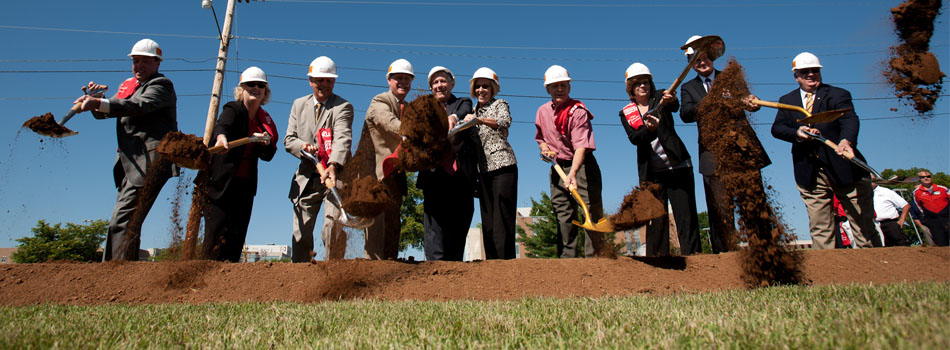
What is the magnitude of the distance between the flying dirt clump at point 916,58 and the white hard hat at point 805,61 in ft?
2.05

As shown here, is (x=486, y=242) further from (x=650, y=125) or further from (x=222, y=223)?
(x=222, y=223)

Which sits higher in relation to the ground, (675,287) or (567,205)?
(567,205)

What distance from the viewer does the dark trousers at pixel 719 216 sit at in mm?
4852

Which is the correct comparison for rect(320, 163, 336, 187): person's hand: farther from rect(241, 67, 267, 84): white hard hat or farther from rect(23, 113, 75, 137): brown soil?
rect(23, 113, 75, 137): brown soil

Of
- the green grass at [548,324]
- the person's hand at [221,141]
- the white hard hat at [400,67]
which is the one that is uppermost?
the white hard hat at [400,67]

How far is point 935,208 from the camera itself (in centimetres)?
979

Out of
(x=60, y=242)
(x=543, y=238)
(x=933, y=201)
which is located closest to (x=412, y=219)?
(x=543, y=238)

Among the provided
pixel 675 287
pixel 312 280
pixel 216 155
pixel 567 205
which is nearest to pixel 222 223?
pixel 216 155

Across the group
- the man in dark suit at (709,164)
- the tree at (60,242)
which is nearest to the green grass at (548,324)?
the man in dark suit at (709,164)

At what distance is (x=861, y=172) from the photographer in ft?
18.1

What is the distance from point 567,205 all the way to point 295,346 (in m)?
3.80

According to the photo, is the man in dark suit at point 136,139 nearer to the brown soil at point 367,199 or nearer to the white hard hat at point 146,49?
the white hard hat at point 146,49

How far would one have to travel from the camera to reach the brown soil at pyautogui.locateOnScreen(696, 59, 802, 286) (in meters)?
4.49

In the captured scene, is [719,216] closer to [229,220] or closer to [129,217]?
[229,220]
